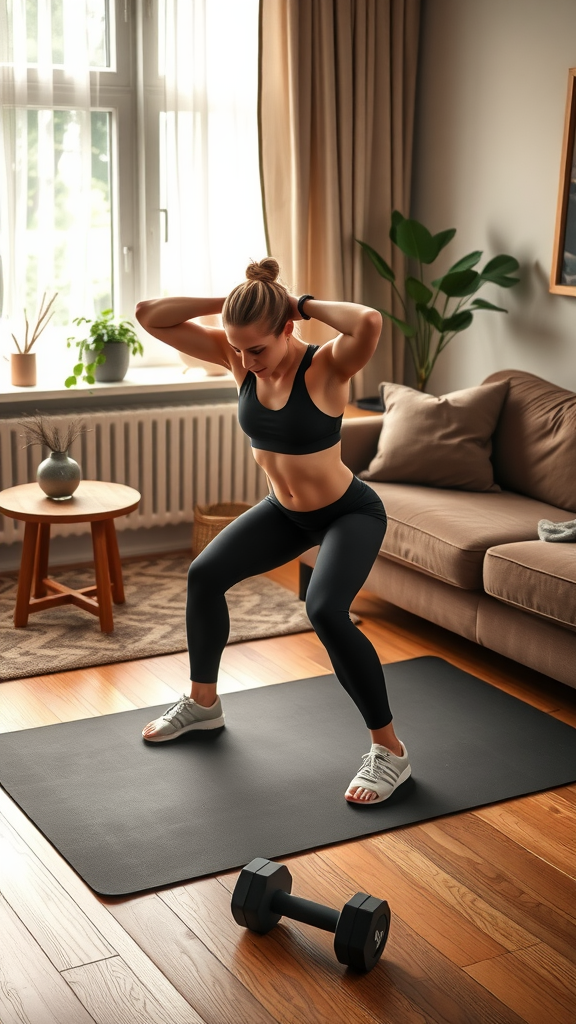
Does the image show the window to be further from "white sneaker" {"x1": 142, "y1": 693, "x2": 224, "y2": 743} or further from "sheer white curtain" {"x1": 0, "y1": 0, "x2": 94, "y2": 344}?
"white sneaker" {"x1": 142, "y1": 693, "x2": 224, "y2": 743}

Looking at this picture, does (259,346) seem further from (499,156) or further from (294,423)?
(499,156)

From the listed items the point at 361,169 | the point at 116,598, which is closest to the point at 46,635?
the point at 116,598

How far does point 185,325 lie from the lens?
2895 millimetres

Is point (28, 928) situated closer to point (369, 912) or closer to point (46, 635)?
point (369, 912)

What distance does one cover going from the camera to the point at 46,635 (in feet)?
12.3

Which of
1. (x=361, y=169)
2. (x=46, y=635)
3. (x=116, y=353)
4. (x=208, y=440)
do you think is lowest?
(x=46, y=635)

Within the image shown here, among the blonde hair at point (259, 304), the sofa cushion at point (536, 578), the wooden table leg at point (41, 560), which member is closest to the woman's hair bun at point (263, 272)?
the blonde hair at point (259, 304)

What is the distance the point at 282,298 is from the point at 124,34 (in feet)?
7.99

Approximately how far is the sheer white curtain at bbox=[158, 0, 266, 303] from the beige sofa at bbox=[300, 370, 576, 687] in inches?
44.2

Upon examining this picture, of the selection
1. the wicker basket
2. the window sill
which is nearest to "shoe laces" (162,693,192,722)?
the wicker basket

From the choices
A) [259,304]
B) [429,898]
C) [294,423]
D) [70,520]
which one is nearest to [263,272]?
[259,304]

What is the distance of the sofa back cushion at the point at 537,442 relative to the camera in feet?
12.5

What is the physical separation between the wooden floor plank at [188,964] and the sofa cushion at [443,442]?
2069mm

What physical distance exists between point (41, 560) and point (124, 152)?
1.76m
